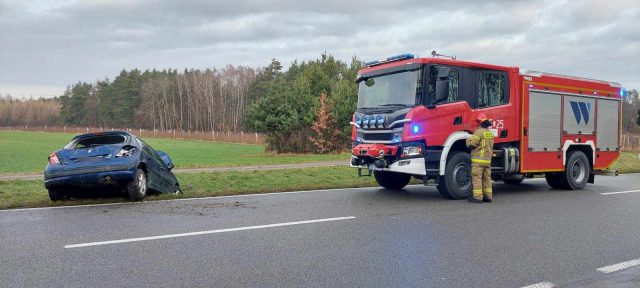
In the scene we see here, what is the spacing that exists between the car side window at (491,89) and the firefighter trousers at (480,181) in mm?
1471

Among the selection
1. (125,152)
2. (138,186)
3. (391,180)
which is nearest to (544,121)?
(391,180)

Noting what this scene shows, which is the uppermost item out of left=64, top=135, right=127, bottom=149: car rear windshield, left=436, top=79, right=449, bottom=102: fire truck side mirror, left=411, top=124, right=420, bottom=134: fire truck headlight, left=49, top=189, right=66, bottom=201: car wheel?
left=436, top=79, right=449, bottom=102: fire truck side mirror

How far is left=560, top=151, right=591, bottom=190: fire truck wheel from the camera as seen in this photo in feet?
42.8

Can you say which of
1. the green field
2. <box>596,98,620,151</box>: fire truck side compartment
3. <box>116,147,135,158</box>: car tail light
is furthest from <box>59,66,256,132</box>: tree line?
<box>116,147,135,158</box>: car tail light

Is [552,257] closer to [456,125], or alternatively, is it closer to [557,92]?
[456,125]

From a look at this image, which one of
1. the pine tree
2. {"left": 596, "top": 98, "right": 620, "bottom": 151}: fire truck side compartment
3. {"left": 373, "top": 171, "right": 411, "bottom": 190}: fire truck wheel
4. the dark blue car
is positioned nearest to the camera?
the dark blue car

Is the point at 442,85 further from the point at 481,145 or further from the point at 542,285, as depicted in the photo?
the point at 542,285

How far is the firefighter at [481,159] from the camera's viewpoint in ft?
33.8

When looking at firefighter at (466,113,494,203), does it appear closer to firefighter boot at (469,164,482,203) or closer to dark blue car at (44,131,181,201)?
firefighter boot at (469,164,482,203)

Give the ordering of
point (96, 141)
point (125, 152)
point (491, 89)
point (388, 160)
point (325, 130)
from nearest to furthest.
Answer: point (125, 152), point (96, 141), point (388, 160), point (491, 89), point (325, 130)

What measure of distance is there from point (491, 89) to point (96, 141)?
7.88 meters

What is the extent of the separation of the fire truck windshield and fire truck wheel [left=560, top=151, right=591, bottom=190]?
16.4 ft

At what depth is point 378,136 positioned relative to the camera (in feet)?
36.0

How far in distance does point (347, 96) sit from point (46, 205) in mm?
27408
